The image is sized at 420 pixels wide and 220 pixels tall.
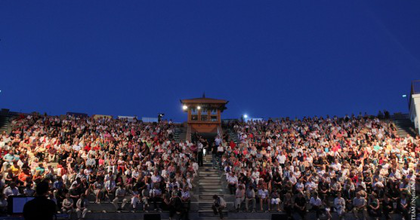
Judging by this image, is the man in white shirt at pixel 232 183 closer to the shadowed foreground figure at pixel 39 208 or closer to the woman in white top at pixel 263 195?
the woman in white top at pixel 263 195

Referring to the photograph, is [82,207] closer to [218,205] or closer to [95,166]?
[95,166]

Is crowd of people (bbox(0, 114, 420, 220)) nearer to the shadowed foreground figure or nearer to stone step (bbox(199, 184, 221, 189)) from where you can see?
stone step (bbox(199, 184, 221, 189))

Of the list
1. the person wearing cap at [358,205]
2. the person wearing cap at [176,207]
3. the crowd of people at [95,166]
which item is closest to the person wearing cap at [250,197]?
the crowd of people at [95,166]

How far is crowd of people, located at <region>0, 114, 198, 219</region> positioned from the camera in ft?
44.6

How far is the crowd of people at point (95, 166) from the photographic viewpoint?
13602 millimetres

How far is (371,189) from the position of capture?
1509cm

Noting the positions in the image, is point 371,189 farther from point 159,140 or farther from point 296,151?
point 159,140

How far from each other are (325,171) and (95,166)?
1190 cm

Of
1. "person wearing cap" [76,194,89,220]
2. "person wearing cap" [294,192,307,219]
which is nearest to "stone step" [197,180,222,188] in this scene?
"person wearing cap" [294,192,307,219]

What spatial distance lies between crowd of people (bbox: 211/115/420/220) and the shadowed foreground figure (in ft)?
36.8

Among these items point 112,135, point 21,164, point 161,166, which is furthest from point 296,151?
point 21,164

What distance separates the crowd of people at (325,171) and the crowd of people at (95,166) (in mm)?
2814

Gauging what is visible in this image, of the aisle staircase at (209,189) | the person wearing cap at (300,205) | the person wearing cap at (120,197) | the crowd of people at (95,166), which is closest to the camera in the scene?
the person wearing cap at (300,205)

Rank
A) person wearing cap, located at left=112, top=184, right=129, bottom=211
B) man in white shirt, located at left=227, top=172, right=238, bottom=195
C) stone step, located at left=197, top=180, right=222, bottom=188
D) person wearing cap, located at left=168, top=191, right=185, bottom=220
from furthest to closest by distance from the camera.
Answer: stone step, located at left=197, top=180, right=222, bottom=188 < man in white shirt, located at left=227, top=172, right=238, bottom=195 < person wearing cap, located at left=112, top=184, right=129, bottom=211 < person wearing cap, located at left=168, top=191, right=185, bottom=220
